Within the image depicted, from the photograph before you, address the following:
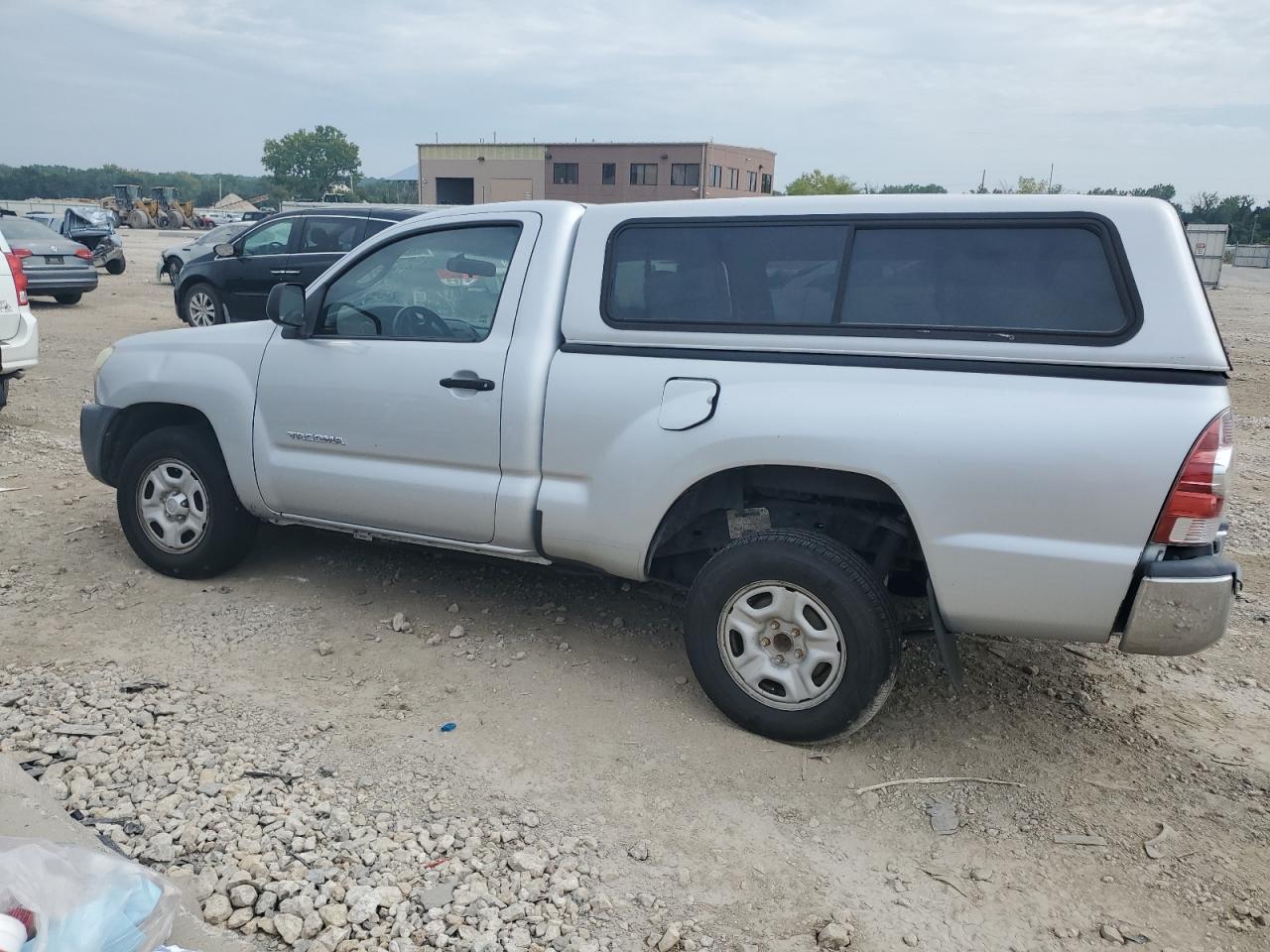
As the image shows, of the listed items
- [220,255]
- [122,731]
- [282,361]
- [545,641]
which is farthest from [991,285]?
[220,255]

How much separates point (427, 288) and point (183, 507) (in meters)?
1.78

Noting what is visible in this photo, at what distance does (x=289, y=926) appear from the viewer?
8.87ft

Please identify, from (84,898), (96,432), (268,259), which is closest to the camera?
(84,898)

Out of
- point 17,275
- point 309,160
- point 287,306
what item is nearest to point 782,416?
point 287,306

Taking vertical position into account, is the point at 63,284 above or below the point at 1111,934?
above

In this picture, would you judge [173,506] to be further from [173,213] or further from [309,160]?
[309,160]

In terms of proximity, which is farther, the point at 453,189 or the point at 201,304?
the point at 453,189

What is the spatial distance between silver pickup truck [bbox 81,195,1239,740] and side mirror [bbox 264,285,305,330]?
22 millimetres

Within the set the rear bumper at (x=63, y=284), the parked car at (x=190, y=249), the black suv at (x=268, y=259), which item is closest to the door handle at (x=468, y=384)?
the black suv at (x=268, y=259)

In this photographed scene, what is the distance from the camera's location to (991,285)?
11.0 feet

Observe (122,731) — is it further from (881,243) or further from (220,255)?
(220,255)

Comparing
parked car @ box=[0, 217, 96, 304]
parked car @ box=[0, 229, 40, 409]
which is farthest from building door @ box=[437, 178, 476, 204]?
parked car @ box=[0, 229, 40, 409]

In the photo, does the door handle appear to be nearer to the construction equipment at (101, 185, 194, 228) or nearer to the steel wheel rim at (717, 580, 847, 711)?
the steel wheel rim at (717, 580, 847, 711)

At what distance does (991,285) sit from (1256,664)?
2496 millimetres
